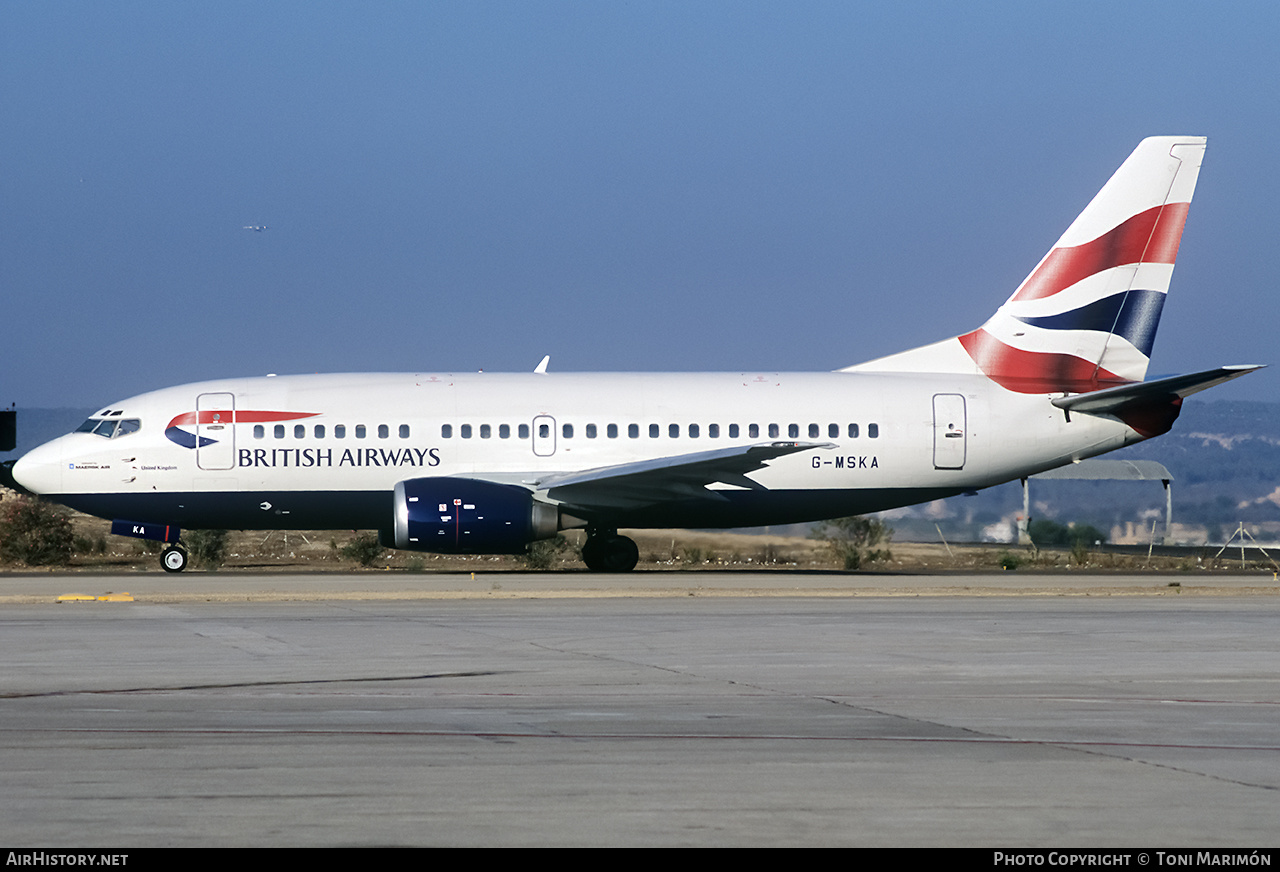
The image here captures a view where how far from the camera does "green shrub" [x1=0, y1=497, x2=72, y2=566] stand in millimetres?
33500

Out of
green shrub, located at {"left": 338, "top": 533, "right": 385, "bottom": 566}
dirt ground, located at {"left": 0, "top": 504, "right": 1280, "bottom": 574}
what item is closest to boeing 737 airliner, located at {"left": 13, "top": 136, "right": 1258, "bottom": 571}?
dirt ground, located at {"left": 0, "top": 504, "right": 1280, "bottom": 574}

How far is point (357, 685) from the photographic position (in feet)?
37.6

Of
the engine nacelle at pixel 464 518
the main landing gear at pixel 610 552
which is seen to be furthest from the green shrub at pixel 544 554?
the engine nacelle at pixel 464 518

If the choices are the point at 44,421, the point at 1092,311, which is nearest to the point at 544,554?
the point at 1092,311

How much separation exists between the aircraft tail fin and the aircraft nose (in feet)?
55.4

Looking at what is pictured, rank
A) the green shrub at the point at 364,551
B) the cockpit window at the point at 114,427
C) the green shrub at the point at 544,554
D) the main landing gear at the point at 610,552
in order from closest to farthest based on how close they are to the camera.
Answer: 1. the cockpit window at the point at 114,427
2. the main landing gear at the point at 610,552
3. the green shrub at the point at 544,554
4. the green shrub at the point at 364,551

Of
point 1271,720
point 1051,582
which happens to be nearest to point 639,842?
point 1271,720

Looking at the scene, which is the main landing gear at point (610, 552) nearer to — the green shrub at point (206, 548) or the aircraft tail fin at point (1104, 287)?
the aircraft tail fin at point (1104, 287)

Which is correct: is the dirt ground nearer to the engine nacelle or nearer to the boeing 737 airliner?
the boeing 737 airliner

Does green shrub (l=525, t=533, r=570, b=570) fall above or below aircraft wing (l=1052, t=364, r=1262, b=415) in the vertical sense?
below

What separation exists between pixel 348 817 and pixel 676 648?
25.0ft

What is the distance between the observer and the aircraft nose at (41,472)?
26469 millimetres

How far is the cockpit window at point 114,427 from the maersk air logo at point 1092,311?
15.6 meters
